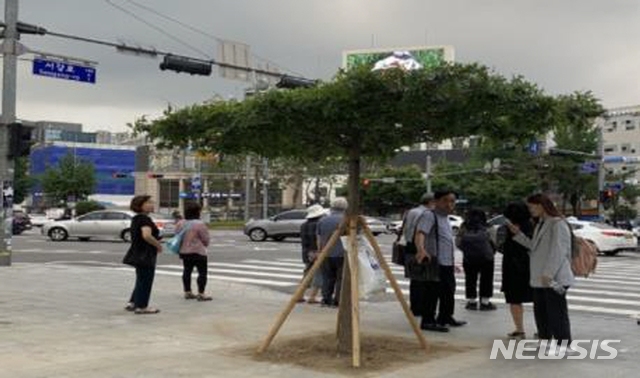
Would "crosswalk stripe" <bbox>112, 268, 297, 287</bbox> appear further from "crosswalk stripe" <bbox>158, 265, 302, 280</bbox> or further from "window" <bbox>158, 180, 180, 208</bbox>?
"window" <bbox>158, 180, 180, 208</bbox>

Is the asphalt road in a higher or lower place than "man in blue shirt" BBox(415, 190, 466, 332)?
lower

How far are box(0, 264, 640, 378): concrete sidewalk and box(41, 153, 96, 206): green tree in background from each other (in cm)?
7435

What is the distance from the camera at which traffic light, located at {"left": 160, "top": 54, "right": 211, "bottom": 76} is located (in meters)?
21.1

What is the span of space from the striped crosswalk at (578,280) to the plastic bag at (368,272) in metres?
5.78

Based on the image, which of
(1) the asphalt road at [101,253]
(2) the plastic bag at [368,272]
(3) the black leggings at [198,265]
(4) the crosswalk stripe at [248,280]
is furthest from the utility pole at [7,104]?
(2) the plastic bag at [368,272]

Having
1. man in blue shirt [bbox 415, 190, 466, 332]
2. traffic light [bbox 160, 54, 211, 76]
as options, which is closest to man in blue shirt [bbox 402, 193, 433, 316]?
man in blue shirt [bbox 415, 190, 466, 332]

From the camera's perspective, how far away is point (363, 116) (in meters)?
8.24

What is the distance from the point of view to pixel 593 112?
867 centimetres

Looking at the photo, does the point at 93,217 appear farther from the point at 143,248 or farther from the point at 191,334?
the point at 191,334

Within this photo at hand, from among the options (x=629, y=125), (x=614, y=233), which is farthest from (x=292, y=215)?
(x=629, y=125)

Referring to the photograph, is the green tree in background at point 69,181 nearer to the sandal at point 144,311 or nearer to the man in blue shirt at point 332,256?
the man in blue shirt at point 332,256

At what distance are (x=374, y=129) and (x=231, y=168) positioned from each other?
243ft

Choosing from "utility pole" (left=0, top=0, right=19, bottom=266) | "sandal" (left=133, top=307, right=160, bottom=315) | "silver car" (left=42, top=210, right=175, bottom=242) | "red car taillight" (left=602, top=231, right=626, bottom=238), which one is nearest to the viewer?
"sandal" (left=133, top=307, right=160, bottom=315)

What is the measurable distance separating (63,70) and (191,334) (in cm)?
1315
